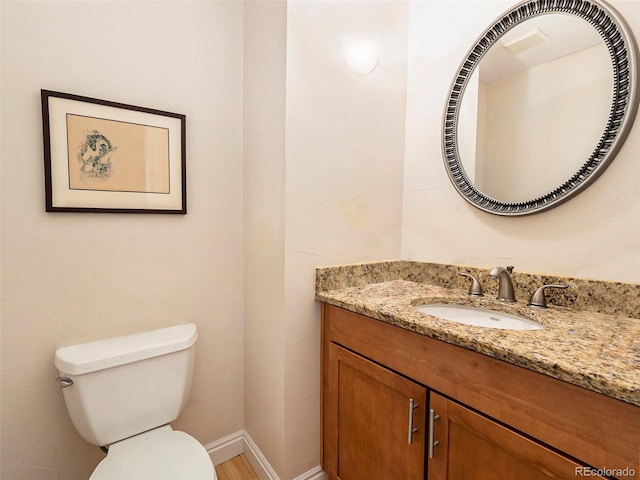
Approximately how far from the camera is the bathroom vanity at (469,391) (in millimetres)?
593

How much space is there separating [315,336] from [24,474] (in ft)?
3.74

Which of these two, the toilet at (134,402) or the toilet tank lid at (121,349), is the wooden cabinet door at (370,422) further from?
the toilet tank lid at (121,349)

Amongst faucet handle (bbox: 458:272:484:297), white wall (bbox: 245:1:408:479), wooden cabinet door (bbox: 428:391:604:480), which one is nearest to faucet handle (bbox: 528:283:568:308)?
faucet handle (bbox: 458:272:484:297)

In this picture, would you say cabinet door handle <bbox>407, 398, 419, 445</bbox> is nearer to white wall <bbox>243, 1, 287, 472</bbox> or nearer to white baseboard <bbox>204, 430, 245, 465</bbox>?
white wall <bbox>243, 1, 287, 472</bbox>

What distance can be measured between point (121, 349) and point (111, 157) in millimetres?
727

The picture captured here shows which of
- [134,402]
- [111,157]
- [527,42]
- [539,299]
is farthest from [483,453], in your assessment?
[111,157]

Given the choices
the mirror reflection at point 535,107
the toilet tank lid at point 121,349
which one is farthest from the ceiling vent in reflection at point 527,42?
the toilet tank lid at point 121,349

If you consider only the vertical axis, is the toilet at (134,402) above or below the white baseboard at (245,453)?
above

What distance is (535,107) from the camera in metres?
1.14

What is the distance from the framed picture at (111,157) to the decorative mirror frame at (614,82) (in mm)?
1229

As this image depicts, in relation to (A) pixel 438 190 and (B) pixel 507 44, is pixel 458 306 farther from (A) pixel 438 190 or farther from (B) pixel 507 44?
(B) pixel 507 44

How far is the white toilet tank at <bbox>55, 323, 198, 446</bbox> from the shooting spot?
3.43 feet

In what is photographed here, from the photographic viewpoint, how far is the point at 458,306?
1.20 meters

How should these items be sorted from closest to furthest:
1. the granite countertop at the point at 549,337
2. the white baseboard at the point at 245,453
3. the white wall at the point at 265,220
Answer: the granite countertop at the point at 549,337, the white wall at the point at 265,220, the white baseboard at the point at 245,453
